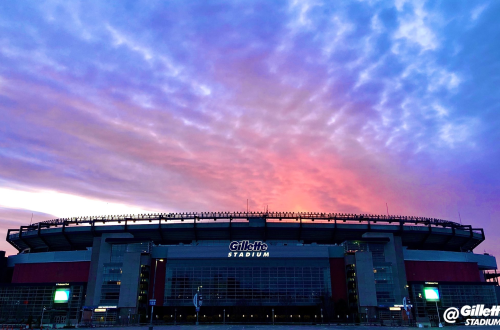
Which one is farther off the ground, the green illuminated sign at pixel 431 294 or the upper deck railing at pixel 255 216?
the upper deck railing at pixel 255 216

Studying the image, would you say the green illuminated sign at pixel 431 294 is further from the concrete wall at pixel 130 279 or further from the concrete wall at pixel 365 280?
the concrete wall at pixel 130 279

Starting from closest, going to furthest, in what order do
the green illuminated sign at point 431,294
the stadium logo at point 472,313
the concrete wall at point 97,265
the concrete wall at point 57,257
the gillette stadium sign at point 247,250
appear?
the stadium logo at point 472,313 < the concrete wall at point 97,265 < the green illuminated sign at point 431,294 < the gillette stadium sign at point 247,250 < the concrete wall at point 57,257

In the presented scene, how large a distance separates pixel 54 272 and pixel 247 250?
57722mm

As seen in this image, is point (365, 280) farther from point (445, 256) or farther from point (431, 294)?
point (445, 256)

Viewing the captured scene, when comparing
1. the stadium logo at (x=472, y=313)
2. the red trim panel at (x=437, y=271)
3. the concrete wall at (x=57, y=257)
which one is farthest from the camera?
the concrete wall at (x=57, y=257)

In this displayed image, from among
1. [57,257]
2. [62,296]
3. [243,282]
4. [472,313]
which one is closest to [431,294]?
[472,313]

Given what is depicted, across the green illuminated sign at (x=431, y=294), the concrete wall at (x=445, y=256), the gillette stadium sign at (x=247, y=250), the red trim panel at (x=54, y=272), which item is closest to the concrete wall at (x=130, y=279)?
the red trim panel at (x=54, y=272)

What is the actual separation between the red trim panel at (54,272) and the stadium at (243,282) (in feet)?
0.98

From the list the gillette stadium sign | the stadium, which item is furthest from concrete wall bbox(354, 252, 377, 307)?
the gillette stadium sign

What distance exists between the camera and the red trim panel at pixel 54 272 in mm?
110000

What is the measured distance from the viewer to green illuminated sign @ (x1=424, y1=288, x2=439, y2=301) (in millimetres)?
104188

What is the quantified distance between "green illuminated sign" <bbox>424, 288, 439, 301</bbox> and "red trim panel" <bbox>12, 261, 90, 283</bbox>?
313 feet

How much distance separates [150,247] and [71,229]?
32.7m

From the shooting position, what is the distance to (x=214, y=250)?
107 meters
